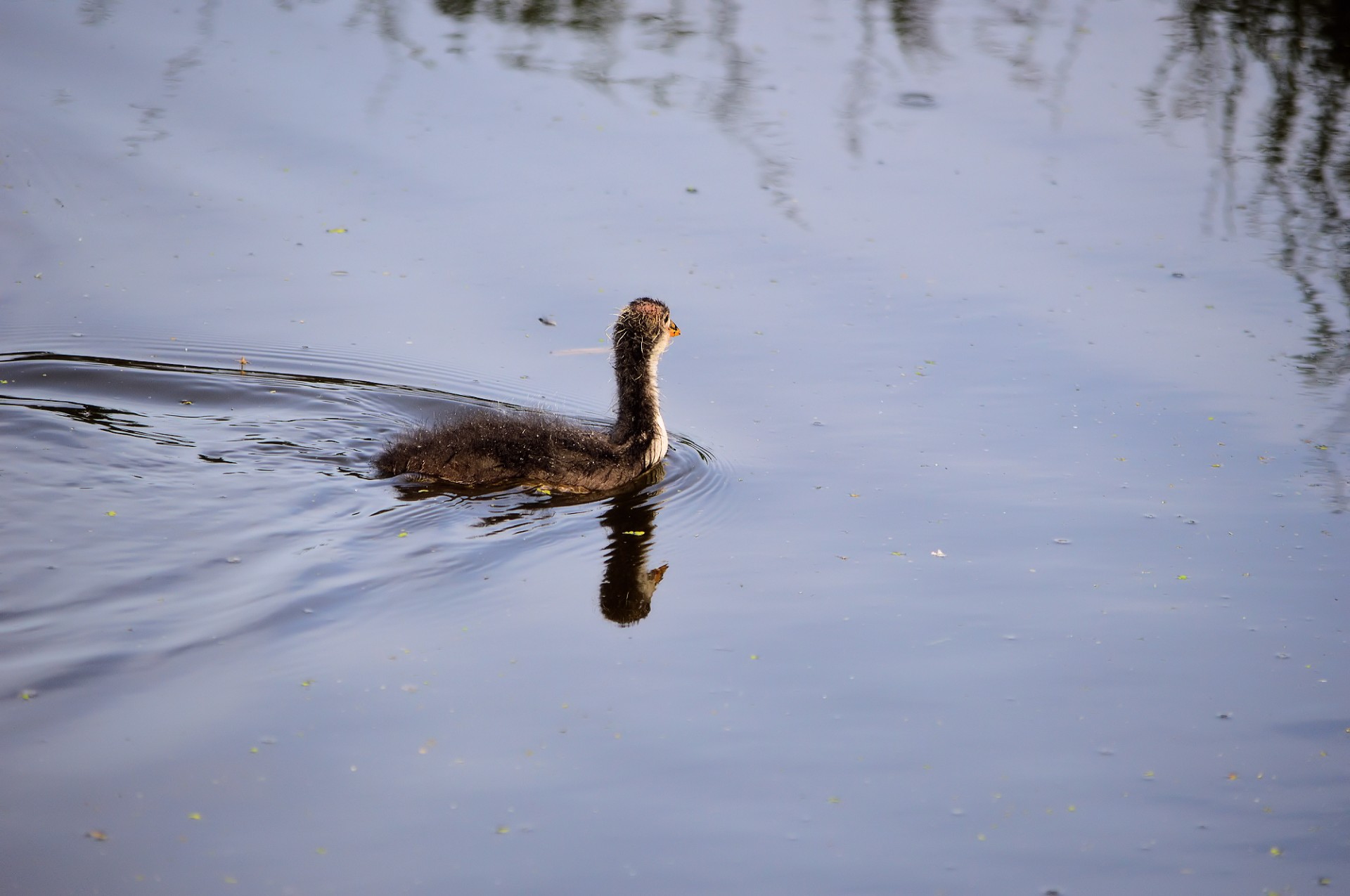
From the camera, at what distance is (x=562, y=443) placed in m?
6.71

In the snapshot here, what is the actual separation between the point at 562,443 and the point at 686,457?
2.42 ft

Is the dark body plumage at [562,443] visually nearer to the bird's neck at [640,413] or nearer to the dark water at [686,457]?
the bird's neck at [640,413]

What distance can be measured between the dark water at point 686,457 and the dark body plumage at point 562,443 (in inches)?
5.8

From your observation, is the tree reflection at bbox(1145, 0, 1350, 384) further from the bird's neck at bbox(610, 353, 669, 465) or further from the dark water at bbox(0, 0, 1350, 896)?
the bird's neck at bbox(610, 353, 669, 465)

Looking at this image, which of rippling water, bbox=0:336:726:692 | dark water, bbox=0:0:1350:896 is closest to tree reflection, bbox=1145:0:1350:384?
dark water, bbox=0:0:1350:896

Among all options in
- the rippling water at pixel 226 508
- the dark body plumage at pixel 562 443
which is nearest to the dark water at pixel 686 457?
the rippling water at pixel 226 508

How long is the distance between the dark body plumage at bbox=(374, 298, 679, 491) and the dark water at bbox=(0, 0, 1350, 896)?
15 centimetres

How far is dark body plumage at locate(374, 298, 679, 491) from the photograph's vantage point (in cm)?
664

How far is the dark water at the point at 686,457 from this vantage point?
14.5ft

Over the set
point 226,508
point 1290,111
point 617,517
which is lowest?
point 617,517

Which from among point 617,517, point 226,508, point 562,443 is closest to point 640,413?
point 562,443

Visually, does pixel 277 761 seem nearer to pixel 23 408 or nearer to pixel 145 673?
pixel 145 673

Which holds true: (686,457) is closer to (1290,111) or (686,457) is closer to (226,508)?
(226,508)

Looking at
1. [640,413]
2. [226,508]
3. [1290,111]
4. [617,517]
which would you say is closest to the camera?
[226,508]
